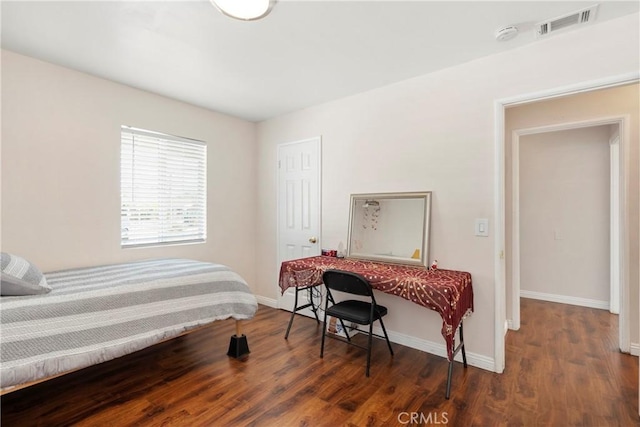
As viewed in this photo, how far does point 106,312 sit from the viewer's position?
1965 millimetres

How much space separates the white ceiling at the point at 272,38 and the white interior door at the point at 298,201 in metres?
0.91

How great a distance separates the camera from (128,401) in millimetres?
2043

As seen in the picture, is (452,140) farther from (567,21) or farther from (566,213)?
(566,213)

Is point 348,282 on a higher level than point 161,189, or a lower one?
lower

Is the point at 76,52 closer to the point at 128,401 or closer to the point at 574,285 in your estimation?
the point at 128,401

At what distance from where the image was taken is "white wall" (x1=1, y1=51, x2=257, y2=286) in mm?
2493

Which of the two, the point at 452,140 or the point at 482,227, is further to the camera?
the point at 452,140

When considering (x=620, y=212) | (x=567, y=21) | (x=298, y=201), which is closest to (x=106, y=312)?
(x=298, y=201)

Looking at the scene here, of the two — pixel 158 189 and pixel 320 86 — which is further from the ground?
pixel 320 86

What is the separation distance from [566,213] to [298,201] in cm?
370

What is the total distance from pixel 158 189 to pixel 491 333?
3.56 m

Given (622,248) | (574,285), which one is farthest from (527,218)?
(622,248)

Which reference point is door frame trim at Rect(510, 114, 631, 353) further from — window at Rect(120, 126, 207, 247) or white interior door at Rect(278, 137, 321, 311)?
window at Rect(120, 126, 207, 247)

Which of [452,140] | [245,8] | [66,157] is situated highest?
[245,8]
